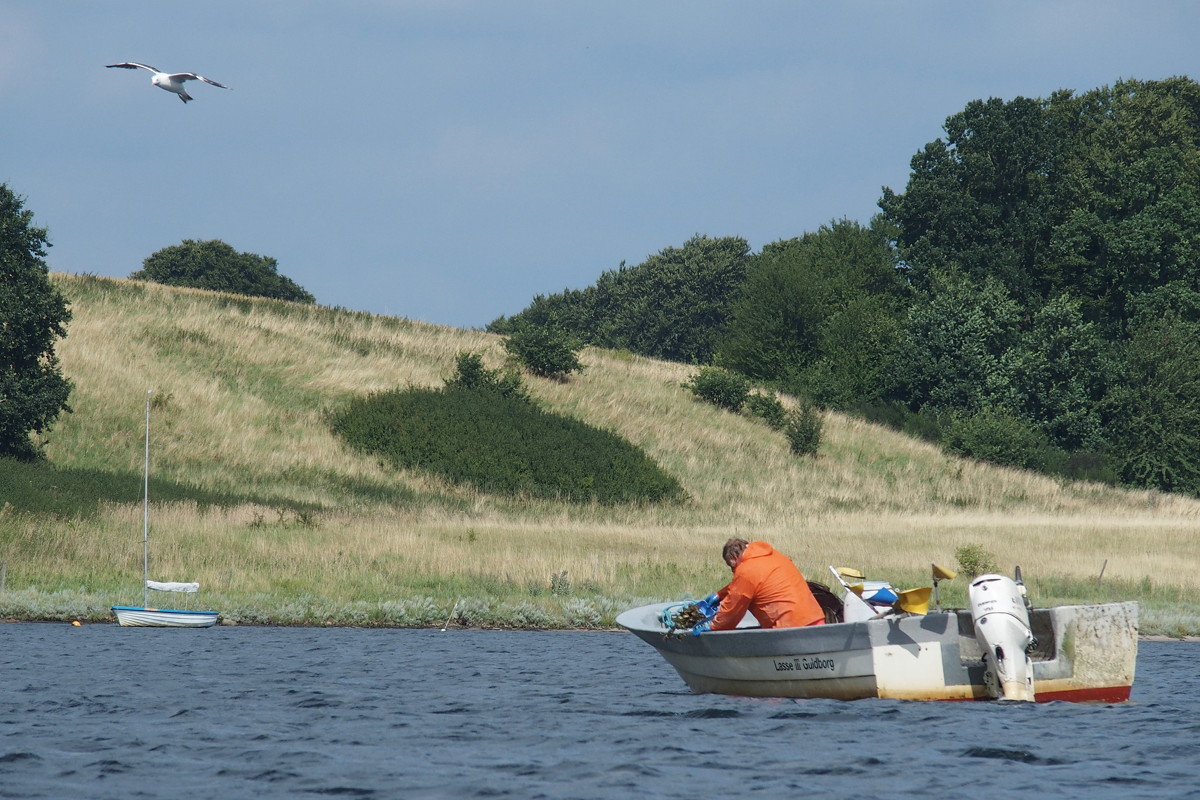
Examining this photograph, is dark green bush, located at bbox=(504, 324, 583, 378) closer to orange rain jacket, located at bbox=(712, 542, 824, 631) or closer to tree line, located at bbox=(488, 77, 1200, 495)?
tree line, located at bbox=(488, 77, 1200, 495)

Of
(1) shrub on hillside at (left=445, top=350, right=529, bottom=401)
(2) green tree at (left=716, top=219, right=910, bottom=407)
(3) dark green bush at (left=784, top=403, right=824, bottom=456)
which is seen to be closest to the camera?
(1) shrub on hillside at (left=445, top=350, right=529, bottom=401)

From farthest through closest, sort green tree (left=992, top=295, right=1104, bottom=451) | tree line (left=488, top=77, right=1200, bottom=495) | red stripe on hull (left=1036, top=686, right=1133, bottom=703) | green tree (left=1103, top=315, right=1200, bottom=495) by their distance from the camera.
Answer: green tree (left=992, top=295, right=1104, bottom=451)
tree line (left=488, top=77, right=1200, bottom=495)
green tree (left=1103, top=315, right=1200, bottom=495)
red stripe on hull (left=1036, top=686, right=1133, bottom=703)

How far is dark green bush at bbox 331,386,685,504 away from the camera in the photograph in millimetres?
57344

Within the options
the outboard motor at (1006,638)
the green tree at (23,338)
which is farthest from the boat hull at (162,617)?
the green tree at (23,338)

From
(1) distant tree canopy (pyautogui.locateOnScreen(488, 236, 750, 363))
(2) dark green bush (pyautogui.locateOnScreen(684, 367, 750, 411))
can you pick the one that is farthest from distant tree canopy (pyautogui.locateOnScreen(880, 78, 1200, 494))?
(1) distant tree canopy (pyautogui.locateOnScreen(488, 236, 750, 363))

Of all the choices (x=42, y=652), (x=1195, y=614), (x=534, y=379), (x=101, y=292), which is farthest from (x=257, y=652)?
(x=101, y=292)

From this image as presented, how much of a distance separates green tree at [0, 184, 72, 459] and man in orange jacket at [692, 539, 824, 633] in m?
38.2

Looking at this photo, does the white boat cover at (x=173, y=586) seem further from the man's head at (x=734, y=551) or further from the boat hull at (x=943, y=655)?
the boat hull at (x=943, y=655)

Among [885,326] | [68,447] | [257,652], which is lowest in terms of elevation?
[257,652]

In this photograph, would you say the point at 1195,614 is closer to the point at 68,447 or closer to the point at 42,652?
the point at 42,652

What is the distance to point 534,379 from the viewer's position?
74.8 metres

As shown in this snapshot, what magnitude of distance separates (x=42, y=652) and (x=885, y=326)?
70.4 metres

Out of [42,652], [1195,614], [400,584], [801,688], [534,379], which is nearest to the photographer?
[801,688]

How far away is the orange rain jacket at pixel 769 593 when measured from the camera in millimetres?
16578
